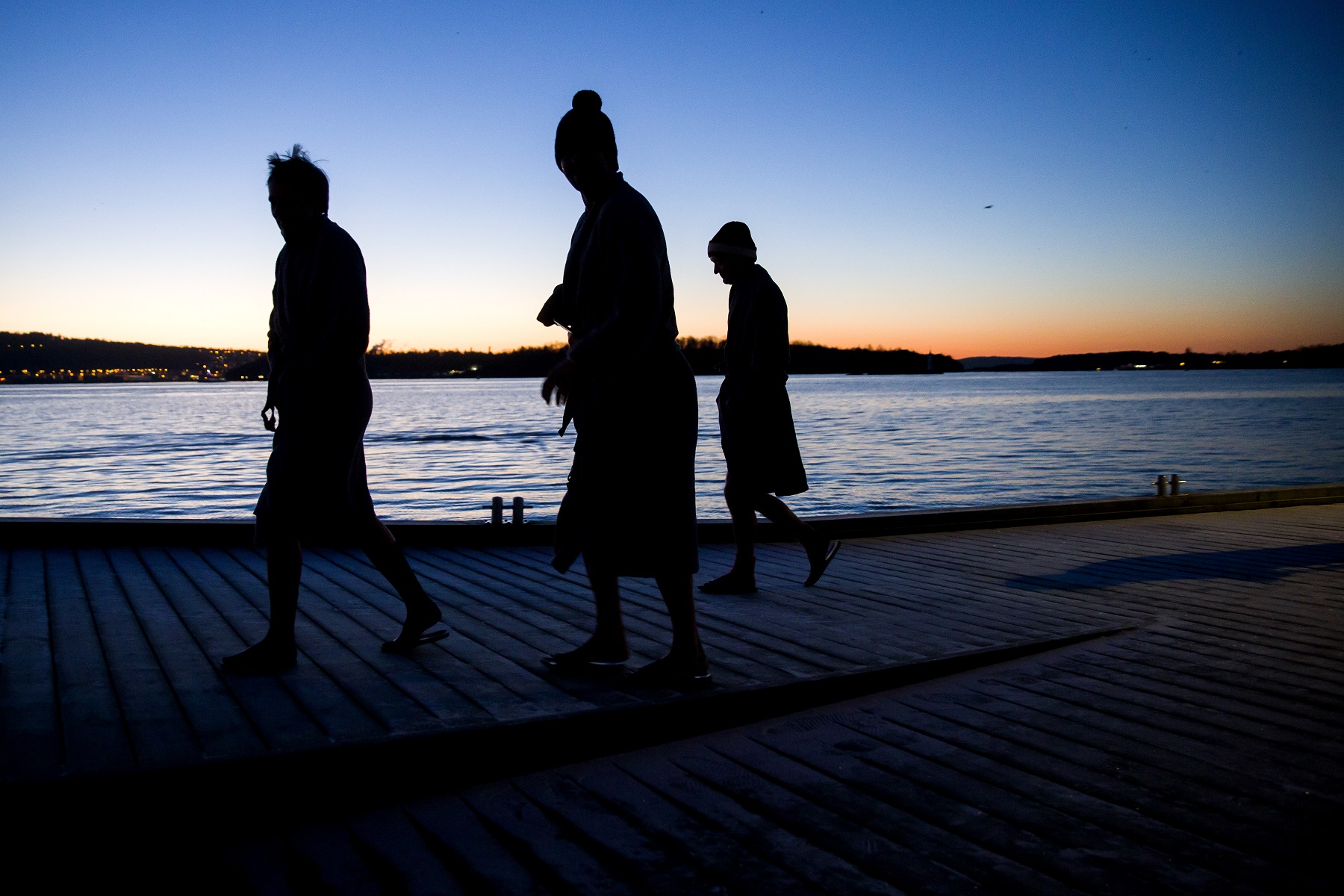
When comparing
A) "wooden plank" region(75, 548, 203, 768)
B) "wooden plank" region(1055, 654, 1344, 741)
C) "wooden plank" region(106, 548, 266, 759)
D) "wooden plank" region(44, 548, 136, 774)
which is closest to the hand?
"wooden plank" region(106, 548, 266, 759)

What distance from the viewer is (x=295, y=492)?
10.9 feet

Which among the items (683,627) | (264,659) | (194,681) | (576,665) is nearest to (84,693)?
(194,681)

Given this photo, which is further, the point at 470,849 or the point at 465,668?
the point at 465,668

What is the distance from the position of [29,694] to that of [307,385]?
1232 millimetres

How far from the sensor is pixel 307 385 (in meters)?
3.32

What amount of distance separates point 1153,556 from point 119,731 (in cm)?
588

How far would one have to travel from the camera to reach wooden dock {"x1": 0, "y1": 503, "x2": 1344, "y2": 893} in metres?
2.14

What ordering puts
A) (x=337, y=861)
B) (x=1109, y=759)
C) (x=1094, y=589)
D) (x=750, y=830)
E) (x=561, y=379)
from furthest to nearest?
(x=1094, y=589), (x=561, y=379), (x=1109, y=759), (x=750, y=830), (x=337, y=861)

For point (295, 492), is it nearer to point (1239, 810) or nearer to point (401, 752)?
point (401, 752)

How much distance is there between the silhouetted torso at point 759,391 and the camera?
4.94 meters

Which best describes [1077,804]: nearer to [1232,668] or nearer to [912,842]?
[912,842]

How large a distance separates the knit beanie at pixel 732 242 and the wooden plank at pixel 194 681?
9.71 ft

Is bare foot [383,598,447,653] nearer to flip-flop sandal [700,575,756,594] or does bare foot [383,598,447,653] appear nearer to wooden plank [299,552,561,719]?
wooden plank [299,552,561,719]

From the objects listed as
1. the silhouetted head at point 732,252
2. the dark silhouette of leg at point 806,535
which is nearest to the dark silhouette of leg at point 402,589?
the dark silhouette of leg at point 806,535
